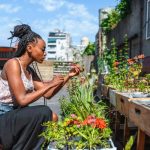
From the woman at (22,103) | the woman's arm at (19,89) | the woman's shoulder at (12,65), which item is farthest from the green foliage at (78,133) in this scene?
the woman's shoulder at (12,65)

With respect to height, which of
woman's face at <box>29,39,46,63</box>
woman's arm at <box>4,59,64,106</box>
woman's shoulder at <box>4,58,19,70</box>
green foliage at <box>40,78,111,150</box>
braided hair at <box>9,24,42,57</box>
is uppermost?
braided hair at <box>9,24,42,57</box>

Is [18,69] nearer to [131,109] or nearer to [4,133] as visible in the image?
[4,133]

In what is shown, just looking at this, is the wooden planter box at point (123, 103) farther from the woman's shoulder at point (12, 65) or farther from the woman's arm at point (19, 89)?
the woman's shoulder at point (12, 65)

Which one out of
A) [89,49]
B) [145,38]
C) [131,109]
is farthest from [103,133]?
[89,49]

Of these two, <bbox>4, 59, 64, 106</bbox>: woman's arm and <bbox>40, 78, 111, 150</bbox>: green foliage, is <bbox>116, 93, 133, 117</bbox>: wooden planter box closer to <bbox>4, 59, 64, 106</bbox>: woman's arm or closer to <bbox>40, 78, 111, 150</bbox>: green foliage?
<bbox>40, 78, 111, 150</bbox>: green foliage

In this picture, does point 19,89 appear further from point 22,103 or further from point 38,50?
point 38,50

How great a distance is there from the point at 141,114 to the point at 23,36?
50.4 inches

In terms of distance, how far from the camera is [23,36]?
3.86m

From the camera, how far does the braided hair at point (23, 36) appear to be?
3814mm

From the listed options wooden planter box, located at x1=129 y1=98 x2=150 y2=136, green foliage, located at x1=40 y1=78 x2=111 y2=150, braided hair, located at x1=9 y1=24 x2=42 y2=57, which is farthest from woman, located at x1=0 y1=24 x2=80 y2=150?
wooden planter box, located at x1=129 y1=98 x2=150 y2=136

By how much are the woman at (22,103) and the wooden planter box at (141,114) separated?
2.17ft

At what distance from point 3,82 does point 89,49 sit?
40949 millimetres

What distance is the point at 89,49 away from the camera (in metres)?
44.6

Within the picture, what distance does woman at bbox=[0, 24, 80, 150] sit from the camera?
139 inches
